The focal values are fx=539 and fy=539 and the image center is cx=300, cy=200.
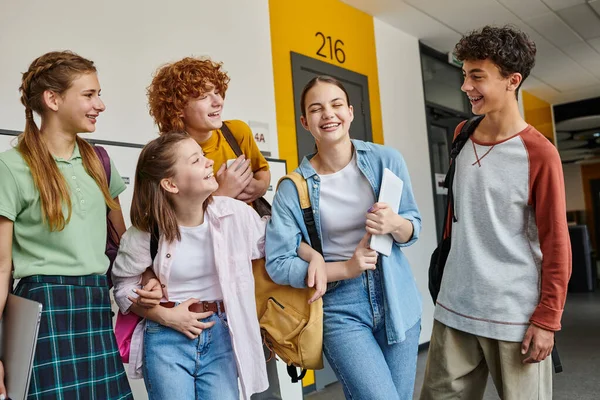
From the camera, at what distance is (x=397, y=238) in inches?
60.9

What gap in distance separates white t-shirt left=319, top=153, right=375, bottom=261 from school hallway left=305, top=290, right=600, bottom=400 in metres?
2.28

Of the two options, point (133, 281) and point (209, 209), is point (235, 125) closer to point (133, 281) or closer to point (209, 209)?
point (209, 209)

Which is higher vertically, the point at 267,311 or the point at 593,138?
the point at 593,138

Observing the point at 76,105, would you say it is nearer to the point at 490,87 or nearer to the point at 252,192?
the point at 252,192

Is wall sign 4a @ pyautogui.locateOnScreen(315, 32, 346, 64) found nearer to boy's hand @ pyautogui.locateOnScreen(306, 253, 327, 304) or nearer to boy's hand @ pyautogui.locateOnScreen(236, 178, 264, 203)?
boy's hand @ pyautogui.locateOnScreen(236, 178, 264, 203)

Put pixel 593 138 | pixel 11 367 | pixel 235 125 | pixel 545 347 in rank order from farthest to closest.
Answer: pixel 593 138, pixel 235 125, pixel 545 347, pixel 11 367

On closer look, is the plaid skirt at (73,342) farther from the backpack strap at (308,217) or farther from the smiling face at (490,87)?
the smiling face at (490,87)

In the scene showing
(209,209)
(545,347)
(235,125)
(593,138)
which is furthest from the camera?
(593,138)

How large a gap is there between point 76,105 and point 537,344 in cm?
145

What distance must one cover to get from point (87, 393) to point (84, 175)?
1.95 feet

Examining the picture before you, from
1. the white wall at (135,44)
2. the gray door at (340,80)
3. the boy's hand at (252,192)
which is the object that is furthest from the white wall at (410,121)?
the boy's hand at (252,192)

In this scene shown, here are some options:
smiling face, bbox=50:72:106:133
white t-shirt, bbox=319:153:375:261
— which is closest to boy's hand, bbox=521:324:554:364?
white t-shirt, bbox=319:153:375:261

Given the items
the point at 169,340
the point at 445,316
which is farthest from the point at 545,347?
the point at 169,340

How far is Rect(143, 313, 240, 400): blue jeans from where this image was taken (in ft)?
4.88
